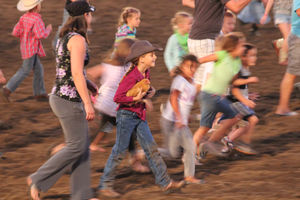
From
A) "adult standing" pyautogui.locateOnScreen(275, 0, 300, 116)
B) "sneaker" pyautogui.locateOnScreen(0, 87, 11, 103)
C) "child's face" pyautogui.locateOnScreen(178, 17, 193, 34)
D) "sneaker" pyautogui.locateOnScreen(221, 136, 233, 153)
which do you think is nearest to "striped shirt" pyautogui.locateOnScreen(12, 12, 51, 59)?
"sneaker" pyautogui.locateOnScreen(0, 87, 11, 103)

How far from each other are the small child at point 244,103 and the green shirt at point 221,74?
0.21 metres

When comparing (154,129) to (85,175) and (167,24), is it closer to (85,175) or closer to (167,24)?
(85,175)

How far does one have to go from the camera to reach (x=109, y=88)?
23.6ft

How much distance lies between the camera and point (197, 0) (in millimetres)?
8000

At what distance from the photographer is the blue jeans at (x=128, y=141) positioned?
6051mm

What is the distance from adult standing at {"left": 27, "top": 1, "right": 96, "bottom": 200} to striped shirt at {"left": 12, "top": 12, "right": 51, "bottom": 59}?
4364 mm

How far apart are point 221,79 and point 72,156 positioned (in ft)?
6.88

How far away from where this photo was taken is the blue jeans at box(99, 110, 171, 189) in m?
6.05

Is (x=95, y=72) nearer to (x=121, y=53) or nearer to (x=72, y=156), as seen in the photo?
(x=121, y=53)

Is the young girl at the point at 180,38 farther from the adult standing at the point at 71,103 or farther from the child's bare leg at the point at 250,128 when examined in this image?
the adult standing at the point at 71,103

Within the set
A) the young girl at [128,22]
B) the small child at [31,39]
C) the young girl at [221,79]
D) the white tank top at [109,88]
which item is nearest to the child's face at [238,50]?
the young girl at [221,79]

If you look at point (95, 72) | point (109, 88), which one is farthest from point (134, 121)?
point (95, 72)

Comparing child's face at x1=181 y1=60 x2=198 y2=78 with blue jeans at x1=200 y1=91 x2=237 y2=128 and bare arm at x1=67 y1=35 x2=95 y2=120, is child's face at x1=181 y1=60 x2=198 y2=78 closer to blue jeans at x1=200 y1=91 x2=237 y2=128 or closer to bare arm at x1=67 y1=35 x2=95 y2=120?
blue jeans at x1=200 y1=91 x2=237 y2=128

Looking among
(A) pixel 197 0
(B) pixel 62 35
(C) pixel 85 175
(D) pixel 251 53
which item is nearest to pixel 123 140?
(C) pixel 85 175
